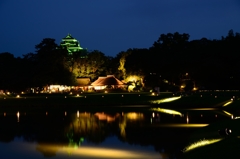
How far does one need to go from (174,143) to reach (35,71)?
63735mm

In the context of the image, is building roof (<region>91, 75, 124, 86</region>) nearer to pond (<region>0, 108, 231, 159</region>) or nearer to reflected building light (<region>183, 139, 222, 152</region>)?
pond (<region>0, 108, 231, 159</region>)

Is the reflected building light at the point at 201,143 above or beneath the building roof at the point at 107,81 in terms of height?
beneath

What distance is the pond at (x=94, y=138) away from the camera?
19.5 metres

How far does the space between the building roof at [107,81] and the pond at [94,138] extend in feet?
193

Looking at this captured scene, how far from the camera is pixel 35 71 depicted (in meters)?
82.9

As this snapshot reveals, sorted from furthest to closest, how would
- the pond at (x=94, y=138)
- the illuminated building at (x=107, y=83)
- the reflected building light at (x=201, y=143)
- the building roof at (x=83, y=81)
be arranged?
the building roof at (x=83, y=81) → the illuminated building at (x=107, y=83) → the pond at (x=94, y=138) → the reflected building light at (x=201, y=143)

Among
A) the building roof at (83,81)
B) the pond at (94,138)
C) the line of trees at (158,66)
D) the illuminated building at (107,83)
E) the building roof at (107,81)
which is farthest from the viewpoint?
the building roof at (83,81)

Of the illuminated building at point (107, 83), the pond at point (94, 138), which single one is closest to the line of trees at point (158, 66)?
the illuminated building at point (107, 83)

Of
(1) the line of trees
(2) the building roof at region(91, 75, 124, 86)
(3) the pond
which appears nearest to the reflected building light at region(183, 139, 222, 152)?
(3) the pond

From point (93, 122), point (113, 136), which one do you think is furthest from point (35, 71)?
point (113, 136)

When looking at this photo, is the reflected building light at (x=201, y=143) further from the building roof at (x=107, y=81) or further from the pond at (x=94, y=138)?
the building roof at (x=107, y=81)

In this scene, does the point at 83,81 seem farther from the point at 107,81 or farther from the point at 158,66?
the point at 158,66

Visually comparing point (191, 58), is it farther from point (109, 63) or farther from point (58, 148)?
point (58, 148)

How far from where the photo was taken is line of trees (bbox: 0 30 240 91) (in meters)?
76.9
